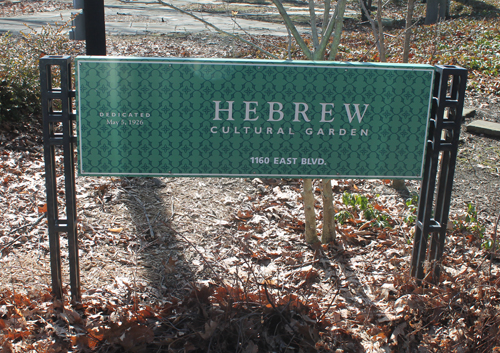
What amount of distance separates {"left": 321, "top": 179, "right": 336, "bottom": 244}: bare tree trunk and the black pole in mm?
2776

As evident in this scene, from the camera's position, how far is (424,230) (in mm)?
3301

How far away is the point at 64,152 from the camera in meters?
3.04

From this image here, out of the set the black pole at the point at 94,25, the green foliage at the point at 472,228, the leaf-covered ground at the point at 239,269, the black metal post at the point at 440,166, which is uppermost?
the black pole at the point at 94,25

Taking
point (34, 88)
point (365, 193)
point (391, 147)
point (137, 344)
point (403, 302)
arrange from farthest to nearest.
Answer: point (34, 88) < point (365, 193) < point (403, 302) < point (391, 147) < point (137, 344)

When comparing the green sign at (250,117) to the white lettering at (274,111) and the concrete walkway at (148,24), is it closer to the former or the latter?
the white lettering at (274,111)

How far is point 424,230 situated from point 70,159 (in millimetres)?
2339

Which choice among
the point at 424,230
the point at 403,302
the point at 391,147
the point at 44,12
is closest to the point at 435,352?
the point at 403,302

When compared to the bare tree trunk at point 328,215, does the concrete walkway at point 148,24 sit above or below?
A: above

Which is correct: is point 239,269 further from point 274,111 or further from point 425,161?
point 425,161

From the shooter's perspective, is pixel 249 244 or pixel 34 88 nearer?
pixel 249 244

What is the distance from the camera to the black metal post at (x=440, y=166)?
306 cm

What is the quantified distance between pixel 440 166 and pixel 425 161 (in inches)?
4.6

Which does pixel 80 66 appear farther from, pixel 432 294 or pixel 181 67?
pixel 432 294

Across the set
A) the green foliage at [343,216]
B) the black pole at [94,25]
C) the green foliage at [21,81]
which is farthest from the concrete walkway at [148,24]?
the green foliage at [343,216]
